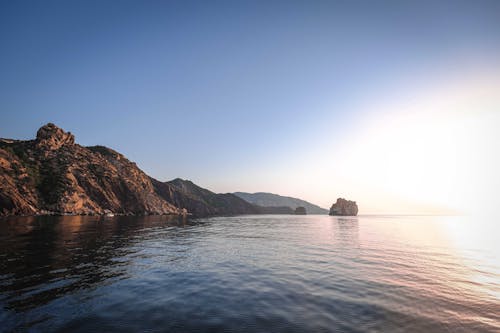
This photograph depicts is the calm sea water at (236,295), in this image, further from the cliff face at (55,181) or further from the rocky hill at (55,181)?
the cliff face at (55,181)

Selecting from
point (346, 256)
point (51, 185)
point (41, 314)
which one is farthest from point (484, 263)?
point (51, 185)

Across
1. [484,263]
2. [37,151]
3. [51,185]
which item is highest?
[37,151]

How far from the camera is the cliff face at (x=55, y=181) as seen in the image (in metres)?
112

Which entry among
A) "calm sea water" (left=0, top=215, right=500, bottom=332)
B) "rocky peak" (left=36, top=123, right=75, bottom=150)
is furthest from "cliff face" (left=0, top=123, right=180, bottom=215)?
"calm sea water" (left=0, top=215, right=500, bottom=332)

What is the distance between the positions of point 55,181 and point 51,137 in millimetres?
60236

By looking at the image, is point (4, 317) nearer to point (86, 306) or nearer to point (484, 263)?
point (86, 306)

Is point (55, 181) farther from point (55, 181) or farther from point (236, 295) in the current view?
point (236, 295)

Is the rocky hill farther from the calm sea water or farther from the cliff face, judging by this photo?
the calm sea water

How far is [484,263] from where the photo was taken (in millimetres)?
29562

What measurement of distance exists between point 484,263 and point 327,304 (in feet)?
98.0

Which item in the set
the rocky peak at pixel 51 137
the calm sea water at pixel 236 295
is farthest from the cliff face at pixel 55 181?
the calm sea water at pixel 236 295

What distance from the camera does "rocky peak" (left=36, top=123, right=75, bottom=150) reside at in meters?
171

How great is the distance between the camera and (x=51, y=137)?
177000 mm

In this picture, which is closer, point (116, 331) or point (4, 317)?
point (116, 331)
